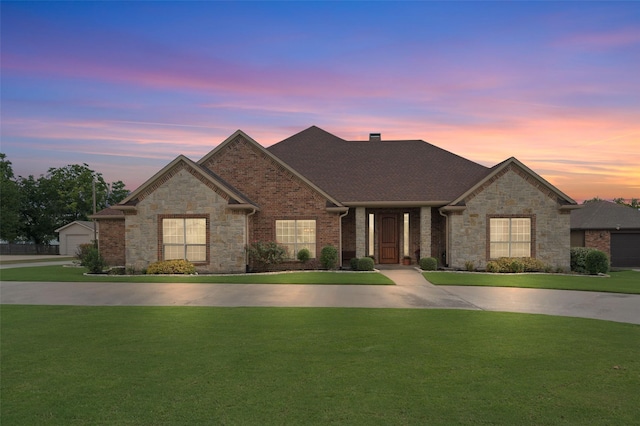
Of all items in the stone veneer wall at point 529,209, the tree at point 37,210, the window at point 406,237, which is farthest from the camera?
the tree at point 37,210

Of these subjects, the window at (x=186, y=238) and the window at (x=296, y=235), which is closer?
the window at (x=186, y=238)

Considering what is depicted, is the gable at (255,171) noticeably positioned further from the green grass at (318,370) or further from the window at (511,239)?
the green grass at (318,370)

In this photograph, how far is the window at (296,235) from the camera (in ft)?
79.9

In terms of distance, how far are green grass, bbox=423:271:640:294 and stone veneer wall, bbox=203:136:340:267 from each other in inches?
235

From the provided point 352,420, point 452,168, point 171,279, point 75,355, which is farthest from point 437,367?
point 452,168

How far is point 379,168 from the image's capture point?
2817 centimetres

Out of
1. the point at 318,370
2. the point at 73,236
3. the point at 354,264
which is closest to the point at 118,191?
the point at 73,236

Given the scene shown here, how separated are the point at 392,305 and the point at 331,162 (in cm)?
1744

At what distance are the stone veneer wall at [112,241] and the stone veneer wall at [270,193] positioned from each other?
7710 mm

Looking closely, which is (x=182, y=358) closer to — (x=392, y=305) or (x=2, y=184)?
(x=392, y=305)

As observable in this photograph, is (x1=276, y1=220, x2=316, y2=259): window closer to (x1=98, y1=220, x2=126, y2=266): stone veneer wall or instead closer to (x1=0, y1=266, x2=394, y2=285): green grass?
(x1=0, y1=266, x2=394, y2=285): green grass

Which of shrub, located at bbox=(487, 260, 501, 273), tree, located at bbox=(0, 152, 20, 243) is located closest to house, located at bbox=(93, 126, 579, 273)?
shrub, located at bbox=(487, 260, 501, 273)

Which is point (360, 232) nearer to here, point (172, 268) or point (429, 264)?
point (429, 264)

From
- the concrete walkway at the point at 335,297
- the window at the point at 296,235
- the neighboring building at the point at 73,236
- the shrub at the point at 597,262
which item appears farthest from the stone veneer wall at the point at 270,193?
the neighboring building at the point at 73,236
